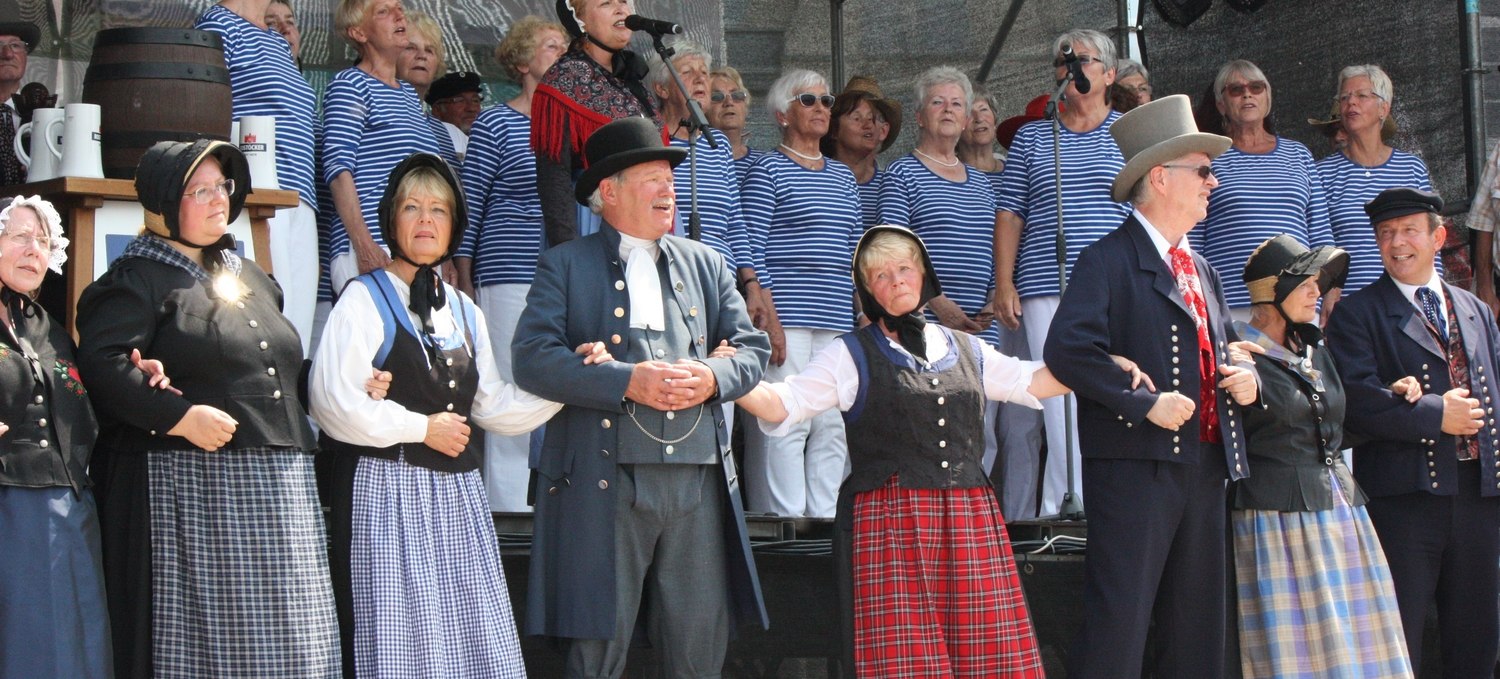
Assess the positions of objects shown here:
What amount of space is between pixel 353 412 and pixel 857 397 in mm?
1342

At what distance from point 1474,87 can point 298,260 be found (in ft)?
15.8

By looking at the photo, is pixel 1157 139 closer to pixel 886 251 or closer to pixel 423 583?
pixel 886 251

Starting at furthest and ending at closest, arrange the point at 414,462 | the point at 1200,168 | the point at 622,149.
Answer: the point at 1200,168 → the point at 622,149 → the point at 414,462

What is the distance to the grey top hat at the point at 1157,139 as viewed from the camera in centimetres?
472

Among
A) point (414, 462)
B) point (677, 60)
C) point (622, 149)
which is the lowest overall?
point (414, 462)

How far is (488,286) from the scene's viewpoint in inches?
224

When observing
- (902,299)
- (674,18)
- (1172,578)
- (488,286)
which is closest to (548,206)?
(488,286)

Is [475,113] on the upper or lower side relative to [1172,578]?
upper

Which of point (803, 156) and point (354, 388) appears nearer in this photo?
point (354, 388)

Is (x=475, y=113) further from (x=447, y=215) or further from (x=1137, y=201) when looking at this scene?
(x=1137, y=201)

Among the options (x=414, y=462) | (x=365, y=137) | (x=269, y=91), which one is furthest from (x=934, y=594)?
(x=269, y=91)

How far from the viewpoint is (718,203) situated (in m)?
5.92

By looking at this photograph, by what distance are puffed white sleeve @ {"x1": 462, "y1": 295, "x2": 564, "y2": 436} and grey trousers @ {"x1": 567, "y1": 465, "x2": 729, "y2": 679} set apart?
0.94ft

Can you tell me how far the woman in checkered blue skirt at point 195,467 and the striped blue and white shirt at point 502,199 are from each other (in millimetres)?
1744
